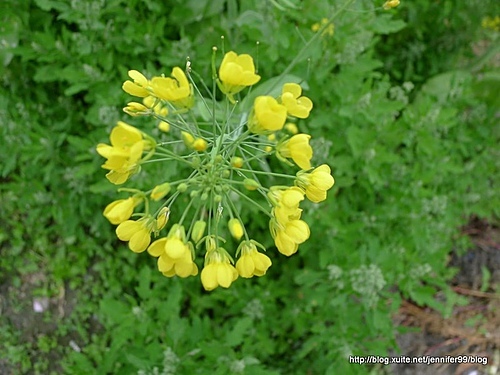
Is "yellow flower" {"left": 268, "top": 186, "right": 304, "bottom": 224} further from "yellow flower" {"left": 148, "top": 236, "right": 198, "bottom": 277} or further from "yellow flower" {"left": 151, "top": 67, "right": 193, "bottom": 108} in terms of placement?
"yellow flower" {"left": 151, "top": 67, "right": 193, "bottom": 108}

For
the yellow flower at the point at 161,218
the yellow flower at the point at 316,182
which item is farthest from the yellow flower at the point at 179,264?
the yellow flower at the point at 316,182

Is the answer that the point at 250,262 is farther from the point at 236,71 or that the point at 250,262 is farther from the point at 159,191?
the point at 236,71

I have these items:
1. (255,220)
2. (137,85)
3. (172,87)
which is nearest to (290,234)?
(172,87)

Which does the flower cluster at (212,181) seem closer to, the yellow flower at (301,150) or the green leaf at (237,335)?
the yellow flower at (301,150)

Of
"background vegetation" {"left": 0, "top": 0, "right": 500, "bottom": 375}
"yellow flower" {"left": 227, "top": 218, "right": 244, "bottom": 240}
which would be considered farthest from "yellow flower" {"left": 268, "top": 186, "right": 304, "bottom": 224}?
"background vegetation" {"left": 0, "top": 0, "right": 500, "bottom": 375}

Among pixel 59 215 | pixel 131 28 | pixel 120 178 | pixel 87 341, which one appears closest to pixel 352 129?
pixel 131 28

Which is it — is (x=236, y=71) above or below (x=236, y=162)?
above
